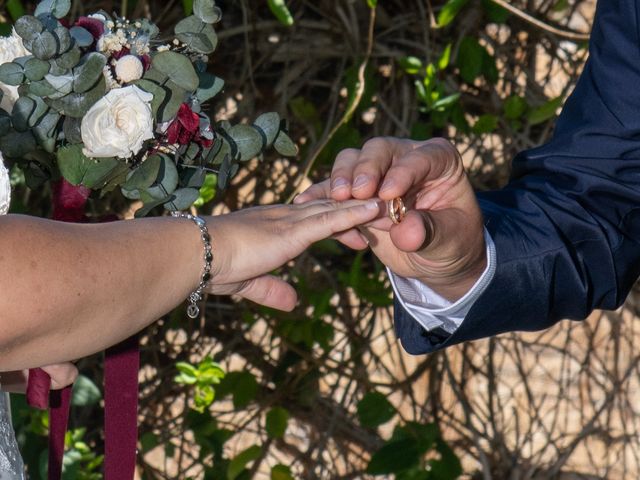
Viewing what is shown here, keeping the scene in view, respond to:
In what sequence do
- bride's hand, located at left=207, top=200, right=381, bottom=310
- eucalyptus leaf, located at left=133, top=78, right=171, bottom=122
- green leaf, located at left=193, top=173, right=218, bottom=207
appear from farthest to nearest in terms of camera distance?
green leaf, located at left=193, top=173, right=218, bottom=207, eucalyptus leaf, located at left=133, top=78, right=171, bottom=122, bride's hand, located at left=207, top=200, right=381, bottom=310

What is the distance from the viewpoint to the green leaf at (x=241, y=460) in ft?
8.47

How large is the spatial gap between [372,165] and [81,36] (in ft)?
1.31

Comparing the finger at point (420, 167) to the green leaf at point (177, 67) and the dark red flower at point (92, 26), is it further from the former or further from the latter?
the dark red flower at point (92, 26)

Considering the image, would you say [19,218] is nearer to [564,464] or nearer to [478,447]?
[478,447]

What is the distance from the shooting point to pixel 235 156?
1.36 metres

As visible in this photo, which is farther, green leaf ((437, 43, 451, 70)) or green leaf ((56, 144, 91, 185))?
green leaf ((437, 43, 451, 70))

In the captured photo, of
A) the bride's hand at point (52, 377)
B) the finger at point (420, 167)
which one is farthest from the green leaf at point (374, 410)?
the finger at point (420, 167)

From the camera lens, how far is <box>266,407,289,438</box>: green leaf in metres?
2.58

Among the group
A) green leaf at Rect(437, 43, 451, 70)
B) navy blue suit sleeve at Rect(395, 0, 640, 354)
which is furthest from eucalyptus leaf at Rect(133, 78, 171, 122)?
green leaf at Rect(437, 43, 451, 70)

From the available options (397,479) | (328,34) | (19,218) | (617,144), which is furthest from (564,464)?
(19,218)

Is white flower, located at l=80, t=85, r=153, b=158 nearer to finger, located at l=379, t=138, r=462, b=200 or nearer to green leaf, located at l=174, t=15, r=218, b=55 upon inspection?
green leaf, located at l=174, t=15, r=218, b=55

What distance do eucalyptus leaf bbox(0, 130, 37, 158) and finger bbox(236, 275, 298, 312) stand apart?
1.07 feet

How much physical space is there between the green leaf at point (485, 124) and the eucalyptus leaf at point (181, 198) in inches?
54.6

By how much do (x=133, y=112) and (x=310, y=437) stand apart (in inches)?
70.4
